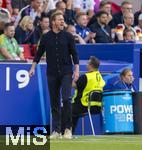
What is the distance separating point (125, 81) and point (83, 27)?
9.82ft

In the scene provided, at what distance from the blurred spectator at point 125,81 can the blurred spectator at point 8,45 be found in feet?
6.69

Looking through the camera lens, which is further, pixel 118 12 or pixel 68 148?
pixel 118 12

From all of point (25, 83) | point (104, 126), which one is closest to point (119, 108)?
point (104, 126)

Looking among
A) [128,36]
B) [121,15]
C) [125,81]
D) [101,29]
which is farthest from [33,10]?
[125,81]

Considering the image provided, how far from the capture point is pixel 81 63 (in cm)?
1717

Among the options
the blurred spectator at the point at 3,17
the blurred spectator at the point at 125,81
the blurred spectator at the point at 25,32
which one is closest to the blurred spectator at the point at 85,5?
the blurred spectator at the point at 25,32

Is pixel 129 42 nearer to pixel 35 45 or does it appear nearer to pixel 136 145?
pixel 35 45

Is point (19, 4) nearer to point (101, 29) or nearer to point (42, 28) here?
point (42, 28)

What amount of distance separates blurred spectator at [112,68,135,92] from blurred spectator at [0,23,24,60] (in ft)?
6.69

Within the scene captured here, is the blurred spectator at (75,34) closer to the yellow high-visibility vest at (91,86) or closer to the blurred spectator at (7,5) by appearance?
the blurred spectator at (7,5)

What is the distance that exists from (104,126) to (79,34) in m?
3.29

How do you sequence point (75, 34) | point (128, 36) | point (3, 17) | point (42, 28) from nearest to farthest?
point (3, 17) < point (75, 34) < point (42, 28) < point (128, 36)

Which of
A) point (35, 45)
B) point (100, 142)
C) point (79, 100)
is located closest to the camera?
point (100, 142)
